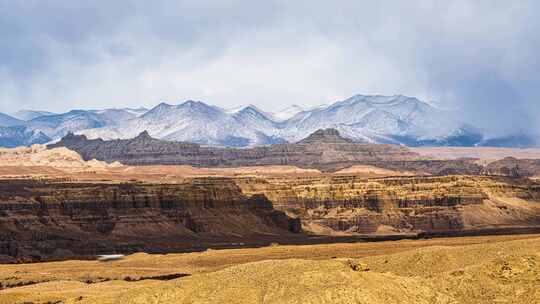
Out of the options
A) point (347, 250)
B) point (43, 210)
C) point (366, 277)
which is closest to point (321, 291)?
point (366, 277)

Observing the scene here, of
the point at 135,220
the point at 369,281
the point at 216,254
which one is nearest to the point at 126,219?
the point at 135,220

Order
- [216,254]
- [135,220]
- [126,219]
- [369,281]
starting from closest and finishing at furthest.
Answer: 1. [369,281]
2. [216,254]
3. [126,219]
4. [135,220]

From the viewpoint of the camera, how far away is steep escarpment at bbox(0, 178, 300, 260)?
149125 mm

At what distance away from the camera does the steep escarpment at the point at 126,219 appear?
149m

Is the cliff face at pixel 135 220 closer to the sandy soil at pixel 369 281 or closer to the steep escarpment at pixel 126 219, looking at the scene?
the steep escarpment at pixel 126 219

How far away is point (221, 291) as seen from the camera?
194ft

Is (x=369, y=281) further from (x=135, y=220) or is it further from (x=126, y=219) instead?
(x=135, y=220)

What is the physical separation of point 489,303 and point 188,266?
6518 centimetres

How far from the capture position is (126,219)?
17062cm

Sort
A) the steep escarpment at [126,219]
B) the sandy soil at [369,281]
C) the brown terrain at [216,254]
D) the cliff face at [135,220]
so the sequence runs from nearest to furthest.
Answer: the sandy soil at [369,281] < the brown terrain at [216,254] < the steep escarpment at [126,219] < the cliff face at [135,220]

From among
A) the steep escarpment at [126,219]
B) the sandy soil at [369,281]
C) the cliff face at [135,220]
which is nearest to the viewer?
the sandy soil at [369,281]

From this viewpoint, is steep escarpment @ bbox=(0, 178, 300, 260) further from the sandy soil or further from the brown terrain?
the sandy soil

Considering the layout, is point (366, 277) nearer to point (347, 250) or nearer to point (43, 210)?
point (347, 250)

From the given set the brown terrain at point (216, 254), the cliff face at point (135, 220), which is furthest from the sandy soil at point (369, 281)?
the cliff face at point (135, 220)
